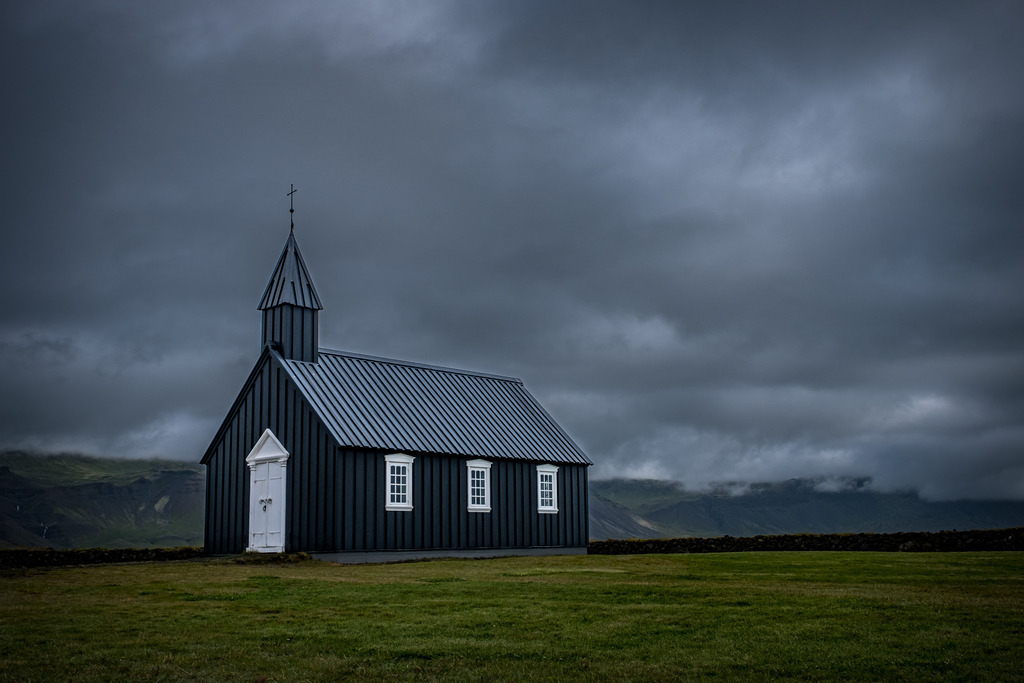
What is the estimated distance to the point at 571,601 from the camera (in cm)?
1548

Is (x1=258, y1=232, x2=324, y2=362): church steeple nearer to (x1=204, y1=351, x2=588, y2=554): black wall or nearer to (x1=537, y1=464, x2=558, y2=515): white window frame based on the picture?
(x1=204, y1=351, x2=588, y2=554): black wall

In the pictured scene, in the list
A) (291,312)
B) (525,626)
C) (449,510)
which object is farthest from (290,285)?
(525,626)

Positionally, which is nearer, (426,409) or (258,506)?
(258,506)

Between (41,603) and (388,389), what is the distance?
725 inches

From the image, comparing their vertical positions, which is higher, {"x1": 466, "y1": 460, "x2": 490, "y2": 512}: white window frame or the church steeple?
the church steeple

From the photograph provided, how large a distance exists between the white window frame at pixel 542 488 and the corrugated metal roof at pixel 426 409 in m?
0.41

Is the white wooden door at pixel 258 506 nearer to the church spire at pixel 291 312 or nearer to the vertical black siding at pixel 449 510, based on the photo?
the vertical black siding at pixel 449 510

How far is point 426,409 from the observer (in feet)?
111

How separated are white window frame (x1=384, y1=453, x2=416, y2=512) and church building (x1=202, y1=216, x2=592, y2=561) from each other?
4 cm

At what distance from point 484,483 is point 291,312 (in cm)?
939

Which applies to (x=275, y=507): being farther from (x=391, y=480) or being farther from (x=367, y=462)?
(x=391, y=480)

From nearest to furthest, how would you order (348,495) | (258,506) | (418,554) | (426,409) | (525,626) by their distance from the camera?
(525,626)
(348,495)
(418,554)
(258,506)
(426,409)

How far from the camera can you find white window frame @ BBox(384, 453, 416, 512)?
98.0 ft

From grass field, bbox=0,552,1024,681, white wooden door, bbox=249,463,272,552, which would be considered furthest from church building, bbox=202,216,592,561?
grass field, bbox=0,552,1024,681
